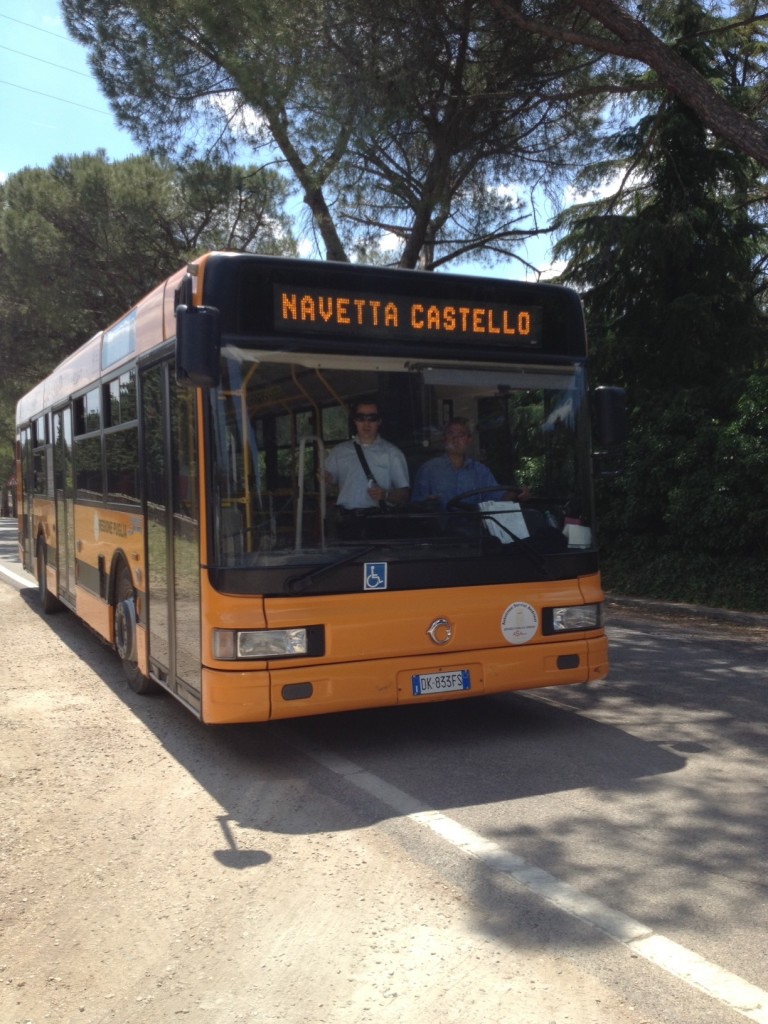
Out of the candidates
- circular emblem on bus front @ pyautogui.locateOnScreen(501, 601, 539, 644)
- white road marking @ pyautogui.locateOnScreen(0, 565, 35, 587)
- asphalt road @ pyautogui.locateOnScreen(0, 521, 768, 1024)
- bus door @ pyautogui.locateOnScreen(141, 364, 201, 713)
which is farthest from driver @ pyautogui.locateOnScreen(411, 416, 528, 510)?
white road marking @ pyautogui.locateOnScreen(0, 565, 35, 587)

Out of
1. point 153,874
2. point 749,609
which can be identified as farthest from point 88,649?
point 749,609

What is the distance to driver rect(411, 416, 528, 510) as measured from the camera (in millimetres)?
6023

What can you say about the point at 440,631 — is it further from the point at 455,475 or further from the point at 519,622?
the point at 455,475

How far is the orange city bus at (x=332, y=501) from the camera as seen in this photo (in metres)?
5.61

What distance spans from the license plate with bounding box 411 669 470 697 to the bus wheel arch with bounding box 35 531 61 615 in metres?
7.78

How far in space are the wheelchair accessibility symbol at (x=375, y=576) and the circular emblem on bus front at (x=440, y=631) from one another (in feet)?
1.22

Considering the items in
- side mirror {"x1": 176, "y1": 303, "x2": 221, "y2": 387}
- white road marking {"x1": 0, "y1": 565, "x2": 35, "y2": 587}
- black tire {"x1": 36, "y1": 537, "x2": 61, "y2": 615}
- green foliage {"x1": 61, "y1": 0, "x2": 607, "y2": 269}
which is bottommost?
white road marking {"x1": 0, "y1": 565, "x2": 35, "y2": 587}

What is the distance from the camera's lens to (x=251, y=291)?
570 cm

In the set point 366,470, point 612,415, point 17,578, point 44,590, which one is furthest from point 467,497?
point 17,578

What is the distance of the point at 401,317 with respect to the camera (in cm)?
603

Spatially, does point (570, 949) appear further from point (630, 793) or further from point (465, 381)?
point (465, 381)

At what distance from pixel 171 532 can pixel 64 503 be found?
4.75 m

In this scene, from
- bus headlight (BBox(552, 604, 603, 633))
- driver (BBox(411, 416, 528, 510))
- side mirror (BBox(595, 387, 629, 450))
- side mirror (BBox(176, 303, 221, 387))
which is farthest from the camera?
side mirror (BBox(595, 387, 629, 450))

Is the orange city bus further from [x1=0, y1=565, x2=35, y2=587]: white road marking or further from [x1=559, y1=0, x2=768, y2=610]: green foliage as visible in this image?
[x1=0, y1=565, x2=35, y2=587]: white road marking
